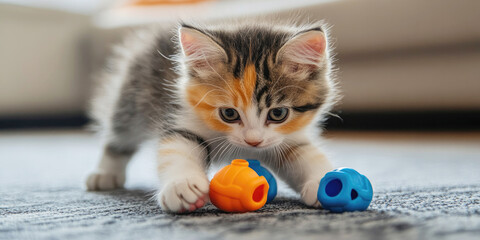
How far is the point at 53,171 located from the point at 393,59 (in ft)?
6.55

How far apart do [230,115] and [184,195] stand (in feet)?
0.89

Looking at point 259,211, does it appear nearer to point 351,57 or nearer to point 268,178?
point 268,178

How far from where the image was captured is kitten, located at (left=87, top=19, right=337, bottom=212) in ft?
3.76

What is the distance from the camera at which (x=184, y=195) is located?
0.99 meters

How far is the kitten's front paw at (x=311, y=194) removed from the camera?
107 cm

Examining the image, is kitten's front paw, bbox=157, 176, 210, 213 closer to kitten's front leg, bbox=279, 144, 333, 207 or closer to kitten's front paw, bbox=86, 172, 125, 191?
kitten's front leg, bbox=279, 144, 333, 207

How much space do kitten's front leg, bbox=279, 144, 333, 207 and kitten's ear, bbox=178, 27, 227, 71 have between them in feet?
1.00

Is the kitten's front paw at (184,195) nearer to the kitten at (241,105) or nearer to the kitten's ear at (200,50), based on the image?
the kitten at (241,105)

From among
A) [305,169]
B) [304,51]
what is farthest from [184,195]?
[304,51]

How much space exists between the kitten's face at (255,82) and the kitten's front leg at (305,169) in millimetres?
61

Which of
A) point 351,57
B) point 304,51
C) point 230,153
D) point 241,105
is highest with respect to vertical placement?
point 351,57

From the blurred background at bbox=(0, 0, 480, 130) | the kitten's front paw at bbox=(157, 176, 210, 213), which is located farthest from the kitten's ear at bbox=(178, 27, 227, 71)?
the blurred background at bbox=(0, 0, 480, 130)

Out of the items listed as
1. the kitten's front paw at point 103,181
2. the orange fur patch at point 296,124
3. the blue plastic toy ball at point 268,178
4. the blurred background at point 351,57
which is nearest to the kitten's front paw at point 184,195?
the blue plastic toy ball at point 268,178

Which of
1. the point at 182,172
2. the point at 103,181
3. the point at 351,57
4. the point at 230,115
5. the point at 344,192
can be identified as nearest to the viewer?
the point at 344,192
